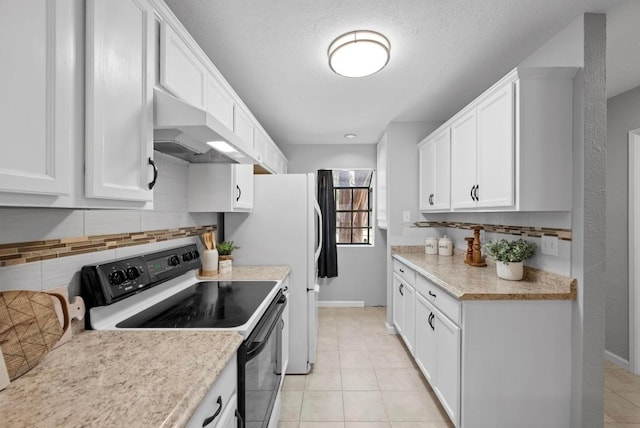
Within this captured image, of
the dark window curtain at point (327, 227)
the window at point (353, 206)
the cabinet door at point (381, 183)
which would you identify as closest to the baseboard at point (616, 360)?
the cabinet door at point (381, 183)

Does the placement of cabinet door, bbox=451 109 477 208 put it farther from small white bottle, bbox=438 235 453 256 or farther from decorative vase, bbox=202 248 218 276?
decorative vase, bbox=202 248 218 276

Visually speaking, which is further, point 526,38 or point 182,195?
point 182,195

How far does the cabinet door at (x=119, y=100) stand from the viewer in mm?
847

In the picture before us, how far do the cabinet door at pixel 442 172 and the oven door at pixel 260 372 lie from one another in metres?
1.78

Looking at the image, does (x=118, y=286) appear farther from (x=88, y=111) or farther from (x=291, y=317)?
(x=291, y=317)

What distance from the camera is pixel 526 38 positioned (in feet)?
6.02

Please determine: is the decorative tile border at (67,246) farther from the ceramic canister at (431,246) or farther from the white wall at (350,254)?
the white wall at (350,254)

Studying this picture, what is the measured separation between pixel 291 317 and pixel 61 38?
7.50 feet

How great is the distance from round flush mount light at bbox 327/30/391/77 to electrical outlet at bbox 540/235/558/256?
152cm

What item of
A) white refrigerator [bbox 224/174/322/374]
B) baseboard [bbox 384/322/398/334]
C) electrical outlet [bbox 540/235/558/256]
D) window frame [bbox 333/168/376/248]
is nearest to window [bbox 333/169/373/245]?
window frame [bbox 333/168/376/248]

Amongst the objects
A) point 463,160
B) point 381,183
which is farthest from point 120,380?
point 381,183

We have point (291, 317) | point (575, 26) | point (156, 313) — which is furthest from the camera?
point (291, 317)

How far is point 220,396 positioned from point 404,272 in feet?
7.59

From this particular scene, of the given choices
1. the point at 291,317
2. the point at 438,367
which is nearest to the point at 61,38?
the point at 291,317
